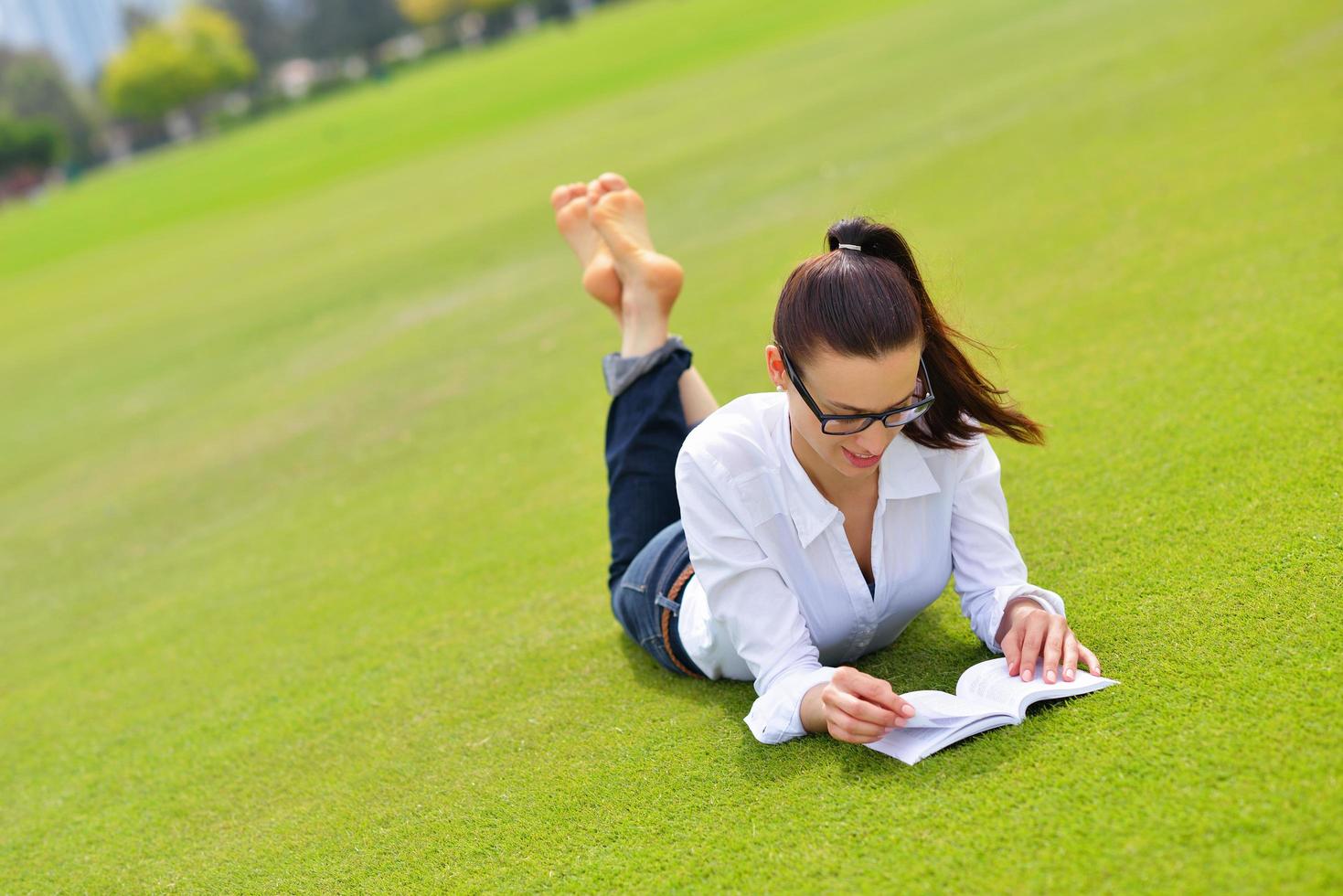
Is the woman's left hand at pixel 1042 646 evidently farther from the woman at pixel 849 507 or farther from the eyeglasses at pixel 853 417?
the eyeglasses at pixel 853 417

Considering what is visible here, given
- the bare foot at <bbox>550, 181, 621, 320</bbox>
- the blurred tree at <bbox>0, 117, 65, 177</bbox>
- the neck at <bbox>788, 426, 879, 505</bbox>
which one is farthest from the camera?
the blurred tree at <bbox>0, 117, 65, 177</bbox>

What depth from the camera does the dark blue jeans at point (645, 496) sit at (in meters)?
3.35

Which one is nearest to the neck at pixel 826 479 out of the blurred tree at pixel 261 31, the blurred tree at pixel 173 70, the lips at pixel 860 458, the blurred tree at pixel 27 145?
the lips at pixel 860 458

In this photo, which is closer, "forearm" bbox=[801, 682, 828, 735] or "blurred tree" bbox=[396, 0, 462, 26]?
"forearm" bbox=[801, 682, 828, 735]

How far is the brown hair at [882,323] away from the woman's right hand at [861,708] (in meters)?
0.61

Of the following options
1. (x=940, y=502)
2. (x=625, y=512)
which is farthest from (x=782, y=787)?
(x=625, y=512)

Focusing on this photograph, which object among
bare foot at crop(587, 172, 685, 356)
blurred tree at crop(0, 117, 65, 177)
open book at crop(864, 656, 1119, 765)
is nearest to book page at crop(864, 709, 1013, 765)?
open book at crop(864, 656, 1119, 765)

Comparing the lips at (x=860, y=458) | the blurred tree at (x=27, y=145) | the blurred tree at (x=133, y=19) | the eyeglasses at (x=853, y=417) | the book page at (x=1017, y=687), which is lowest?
the blurred tree at (x=27, y=145)

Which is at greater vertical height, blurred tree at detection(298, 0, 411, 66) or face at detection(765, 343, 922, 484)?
face at detection(765, 343, 922, 484)

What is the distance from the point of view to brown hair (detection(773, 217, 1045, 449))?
8.08ft

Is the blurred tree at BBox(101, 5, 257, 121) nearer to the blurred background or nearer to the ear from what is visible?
the blurred background

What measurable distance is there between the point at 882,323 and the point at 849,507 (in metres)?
0.54

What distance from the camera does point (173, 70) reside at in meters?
86.3

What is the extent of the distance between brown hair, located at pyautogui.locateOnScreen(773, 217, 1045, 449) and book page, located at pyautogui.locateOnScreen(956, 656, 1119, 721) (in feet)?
1.75
